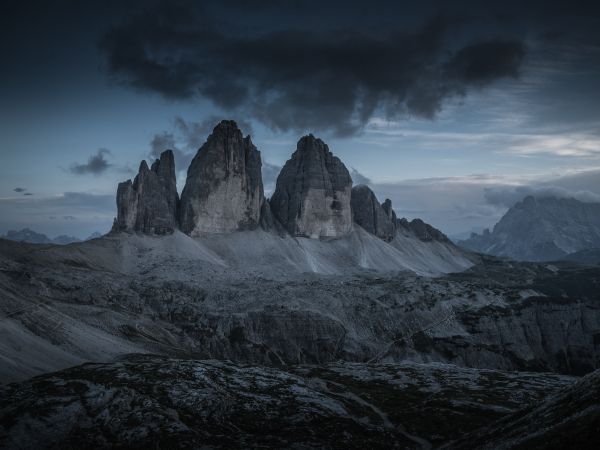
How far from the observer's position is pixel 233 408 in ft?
222

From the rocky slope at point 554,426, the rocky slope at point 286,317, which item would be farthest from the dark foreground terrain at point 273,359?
the rocky slope at point 286,317

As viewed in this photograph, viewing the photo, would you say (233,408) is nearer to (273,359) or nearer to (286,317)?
(273,359)

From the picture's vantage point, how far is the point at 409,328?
6240 inches

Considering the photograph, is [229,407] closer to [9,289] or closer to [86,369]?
[86,369]

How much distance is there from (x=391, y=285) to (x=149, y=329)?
9595cm

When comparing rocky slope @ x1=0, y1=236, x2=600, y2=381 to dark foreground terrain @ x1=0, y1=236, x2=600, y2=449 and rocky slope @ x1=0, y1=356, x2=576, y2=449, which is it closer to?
dark foreground terrain @ x1=0, y1=236, x2=600, y2=449

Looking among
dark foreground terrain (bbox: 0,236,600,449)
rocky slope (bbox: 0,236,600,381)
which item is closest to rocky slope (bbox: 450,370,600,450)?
dark foreground terrain (bbox: 0,236,600,449)

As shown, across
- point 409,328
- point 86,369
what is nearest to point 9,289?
point 86,369

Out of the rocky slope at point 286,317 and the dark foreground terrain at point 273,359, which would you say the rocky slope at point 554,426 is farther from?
the rocky slope at point 286,317

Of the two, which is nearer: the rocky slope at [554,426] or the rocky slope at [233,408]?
the rocky slope at [554,426]

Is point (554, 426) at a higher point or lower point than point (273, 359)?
higher

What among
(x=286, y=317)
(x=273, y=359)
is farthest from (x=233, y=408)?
(x=286, y=317)

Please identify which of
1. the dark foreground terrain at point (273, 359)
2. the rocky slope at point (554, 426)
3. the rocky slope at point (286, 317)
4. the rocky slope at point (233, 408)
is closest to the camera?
the rocky slope at point (554, 426)

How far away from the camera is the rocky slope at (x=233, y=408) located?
57375 millimetres
